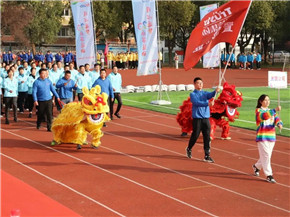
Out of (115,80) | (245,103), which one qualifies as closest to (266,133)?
(115,80)

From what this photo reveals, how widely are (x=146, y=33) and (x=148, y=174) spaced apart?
11544mm

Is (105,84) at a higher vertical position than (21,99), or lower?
higher

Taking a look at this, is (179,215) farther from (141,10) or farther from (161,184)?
(141,10)

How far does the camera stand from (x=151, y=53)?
818 inches

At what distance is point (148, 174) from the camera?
1010 cm

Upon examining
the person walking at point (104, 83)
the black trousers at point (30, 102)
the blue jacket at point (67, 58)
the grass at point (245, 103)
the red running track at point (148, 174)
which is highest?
the blue jacket at point (67, 58)

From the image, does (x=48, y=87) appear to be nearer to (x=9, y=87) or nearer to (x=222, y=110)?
(x=9, y=87)

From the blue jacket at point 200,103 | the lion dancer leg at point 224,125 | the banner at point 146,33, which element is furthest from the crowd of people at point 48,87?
the blue jacket at point 200,103

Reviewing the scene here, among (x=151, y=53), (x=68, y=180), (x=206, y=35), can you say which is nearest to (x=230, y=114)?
(x=206, y=35)

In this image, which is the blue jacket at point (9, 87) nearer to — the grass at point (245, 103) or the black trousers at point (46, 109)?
the black trousers at point (46, 109)

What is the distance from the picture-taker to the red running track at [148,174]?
808cm

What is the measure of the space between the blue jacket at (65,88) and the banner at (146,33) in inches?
219

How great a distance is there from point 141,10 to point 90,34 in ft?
7.53

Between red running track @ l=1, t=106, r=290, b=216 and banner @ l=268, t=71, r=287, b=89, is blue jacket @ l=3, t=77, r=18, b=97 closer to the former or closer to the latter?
red running track @ l=1, t=106, r=290, b=216
